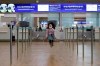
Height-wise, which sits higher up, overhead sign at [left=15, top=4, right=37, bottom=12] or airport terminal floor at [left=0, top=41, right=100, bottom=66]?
overhead sign at [left=15, top=4, right=37, bottom=12]

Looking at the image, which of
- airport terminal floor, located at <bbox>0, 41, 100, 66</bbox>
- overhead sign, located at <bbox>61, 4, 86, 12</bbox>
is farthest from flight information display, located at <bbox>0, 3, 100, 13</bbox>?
airport terminal floor, located at <bbox>0, 41, 100, 66</bbox>

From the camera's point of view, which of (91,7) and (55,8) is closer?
(91,7)

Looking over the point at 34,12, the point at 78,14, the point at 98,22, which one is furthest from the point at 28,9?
Result: the point at 98,22

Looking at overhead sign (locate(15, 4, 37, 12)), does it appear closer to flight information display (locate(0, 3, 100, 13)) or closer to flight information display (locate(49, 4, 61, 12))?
flight information display (locate(0, 3, 100, 13))

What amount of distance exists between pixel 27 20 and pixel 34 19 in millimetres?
523

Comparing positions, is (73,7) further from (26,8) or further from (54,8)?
(26,8)

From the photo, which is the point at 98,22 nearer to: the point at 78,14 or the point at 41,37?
the point at 78,14

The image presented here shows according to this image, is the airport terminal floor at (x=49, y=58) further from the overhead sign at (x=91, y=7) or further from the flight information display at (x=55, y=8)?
the flight information display at (x=55, y=8)

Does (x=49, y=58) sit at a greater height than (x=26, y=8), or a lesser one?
lesser

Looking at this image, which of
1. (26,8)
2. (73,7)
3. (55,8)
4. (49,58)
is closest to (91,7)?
(73,7)

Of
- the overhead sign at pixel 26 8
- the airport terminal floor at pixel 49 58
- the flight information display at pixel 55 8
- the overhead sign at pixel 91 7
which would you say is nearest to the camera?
the airport terminal floor at pixel 49 58

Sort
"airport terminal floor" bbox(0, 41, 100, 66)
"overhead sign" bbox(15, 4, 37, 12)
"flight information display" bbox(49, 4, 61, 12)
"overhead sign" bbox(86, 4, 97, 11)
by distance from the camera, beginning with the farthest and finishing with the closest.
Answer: "flight information display" bbox(49, 4, 61, 12) → "overhead sign" bbox(15, 4, 37, 12) → "overhead sign" bbox(86, 4, 97, 11) → "airport terminal floor" bbox(0, 41, 100, 66)

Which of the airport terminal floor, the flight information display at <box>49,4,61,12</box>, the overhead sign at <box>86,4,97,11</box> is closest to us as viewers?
the airport terminal floor

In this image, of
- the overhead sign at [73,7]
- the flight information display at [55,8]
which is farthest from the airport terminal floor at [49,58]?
the flight information display at [55,8]
